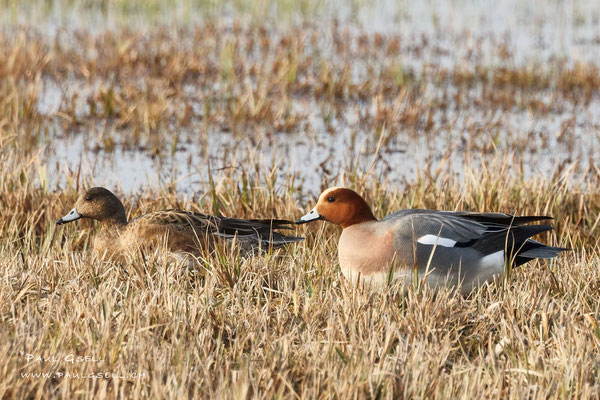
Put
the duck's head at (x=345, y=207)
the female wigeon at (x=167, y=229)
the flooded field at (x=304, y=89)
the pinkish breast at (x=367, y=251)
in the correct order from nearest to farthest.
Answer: the pinkish breast at (x=367, y=251), the duck's head at (x=345, y=207), the female wigeon at (x=167, y=229), the flooded field at (x=304, y=89)

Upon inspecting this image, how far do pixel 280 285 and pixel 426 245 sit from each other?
70 centimetres

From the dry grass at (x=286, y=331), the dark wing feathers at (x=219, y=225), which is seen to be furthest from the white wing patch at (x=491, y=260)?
the dark wing feathers at (x=219, y=225)

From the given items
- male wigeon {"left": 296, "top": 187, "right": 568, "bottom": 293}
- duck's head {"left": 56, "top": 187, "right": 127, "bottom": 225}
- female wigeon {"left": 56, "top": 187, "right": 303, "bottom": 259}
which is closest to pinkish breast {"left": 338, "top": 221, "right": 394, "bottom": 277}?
male wigeon {"left": 296, "top": 187, "right": 568, "bottom": 293}

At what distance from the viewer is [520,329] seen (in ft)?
12.0

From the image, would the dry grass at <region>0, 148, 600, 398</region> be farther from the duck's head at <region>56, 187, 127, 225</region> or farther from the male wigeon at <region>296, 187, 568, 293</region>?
the duck's head at <region>56, 187, 127, 225</region>

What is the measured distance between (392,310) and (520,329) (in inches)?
21.1

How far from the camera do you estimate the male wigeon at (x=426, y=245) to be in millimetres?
3861

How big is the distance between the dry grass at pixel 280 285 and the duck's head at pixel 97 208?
0.66 feet

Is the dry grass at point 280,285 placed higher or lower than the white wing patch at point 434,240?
lower

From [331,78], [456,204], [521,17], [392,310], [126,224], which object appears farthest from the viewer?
[521,17]

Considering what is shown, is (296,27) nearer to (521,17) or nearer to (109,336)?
(521,17)

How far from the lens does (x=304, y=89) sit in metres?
10.2

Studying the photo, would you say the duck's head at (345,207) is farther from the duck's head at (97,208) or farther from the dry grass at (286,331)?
the duck's head at (97,208)

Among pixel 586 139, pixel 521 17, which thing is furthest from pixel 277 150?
pixel 521 17
